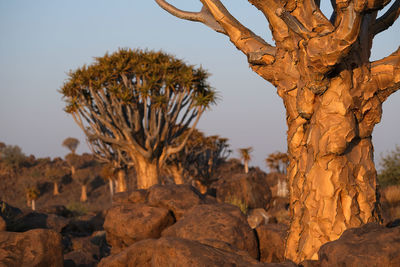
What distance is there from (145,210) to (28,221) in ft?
15.3

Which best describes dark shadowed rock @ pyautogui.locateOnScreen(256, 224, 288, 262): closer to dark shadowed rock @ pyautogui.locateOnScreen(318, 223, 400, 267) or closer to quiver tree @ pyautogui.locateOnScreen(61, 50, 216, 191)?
dark shadowed rock @ pyautogui.locateOnScreen(318, 223, 400, 267)

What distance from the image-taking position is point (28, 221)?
42.6ft

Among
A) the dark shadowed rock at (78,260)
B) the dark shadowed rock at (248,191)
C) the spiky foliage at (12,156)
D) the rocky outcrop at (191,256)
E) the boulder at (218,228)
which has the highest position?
the spiky foliage at (12,156)

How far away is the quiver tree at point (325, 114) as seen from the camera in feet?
17.7

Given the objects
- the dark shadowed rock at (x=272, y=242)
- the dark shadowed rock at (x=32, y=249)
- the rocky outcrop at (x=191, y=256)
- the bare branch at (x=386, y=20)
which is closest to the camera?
the rocky outcrop at (x=191, y=256)

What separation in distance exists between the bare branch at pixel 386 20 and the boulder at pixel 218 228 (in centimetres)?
386

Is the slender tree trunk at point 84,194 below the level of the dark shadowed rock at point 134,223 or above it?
above

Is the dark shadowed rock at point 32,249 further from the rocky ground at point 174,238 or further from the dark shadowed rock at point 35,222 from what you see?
the dark shadowed rock at point 35,222

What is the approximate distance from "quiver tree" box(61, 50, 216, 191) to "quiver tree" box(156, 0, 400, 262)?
14197 millimetres

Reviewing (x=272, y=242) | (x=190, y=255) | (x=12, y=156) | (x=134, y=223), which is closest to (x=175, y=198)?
(x=134, y=223)

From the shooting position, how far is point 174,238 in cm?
476

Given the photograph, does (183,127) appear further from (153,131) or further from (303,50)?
(303,50)

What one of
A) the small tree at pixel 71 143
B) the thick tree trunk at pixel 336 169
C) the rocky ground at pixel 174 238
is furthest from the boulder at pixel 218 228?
the small tree at pixel 71 143

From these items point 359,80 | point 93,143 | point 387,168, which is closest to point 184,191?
point 359,80
